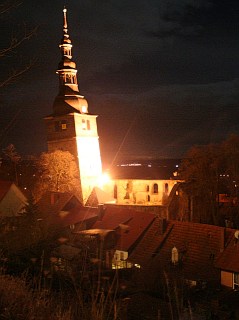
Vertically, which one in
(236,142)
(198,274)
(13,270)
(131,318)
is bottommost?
(198,274)

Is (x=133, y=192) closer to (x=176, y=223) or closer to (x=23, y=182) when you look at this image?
(x=23, y=182)

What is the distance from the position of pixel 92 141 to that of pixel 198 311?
37444 millimetres

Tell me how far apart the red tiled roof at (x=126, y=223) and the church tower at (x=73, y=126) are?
16.2 m

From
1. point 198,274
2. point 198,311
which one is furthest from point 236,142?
point 198,311

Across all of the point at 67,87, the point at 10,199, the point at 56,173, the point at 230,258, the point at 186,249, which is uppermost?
the point at 67,87

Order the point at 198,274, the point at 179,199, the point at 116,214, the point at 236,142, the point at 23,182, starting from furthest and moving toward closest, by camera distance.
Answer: the point at 23,182, the point at 179,199, the point at 236,142, the point at 116,214, the point at 198,274

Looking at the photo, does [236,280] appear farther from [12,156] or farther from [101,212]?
[12,156]

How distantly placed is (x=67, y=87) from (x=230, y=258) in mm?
34848

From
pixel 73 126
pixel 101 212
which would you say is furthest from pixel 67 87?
pixel 101 212

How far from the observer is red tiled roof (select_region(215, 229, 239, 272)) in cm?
1914

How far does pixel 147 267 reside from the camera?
20922 millimetres

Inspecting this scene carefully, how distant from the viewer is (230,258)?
1977 centimetres

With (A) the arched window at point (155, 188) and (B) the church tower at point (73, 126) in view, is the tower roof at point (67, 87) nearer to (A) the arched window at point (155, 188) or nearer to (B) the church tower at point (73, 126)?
(B) the church tower at point (73, 126)

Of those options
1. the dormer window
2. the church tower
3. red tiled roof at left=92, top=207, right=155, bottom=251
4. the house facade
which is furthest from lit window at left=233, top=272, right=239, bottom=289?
the dormer window
